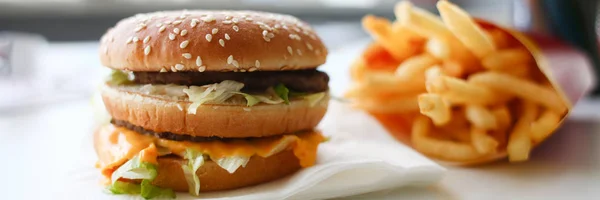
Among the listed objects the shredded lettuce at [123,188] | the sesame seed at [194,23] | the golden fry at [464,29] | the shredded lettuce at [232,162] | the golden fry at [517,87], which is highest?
the golden fry at [464,29]

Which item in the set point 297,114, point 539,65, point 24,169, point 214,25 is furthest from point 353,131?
point 24,169

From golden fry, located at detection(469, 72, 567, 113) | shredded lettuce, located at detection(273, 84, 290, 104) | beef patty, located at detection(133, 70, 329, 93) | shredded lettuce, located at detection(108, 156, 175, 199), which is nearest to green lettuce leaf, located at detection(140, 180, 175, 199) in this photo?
shredded lettuce, located at detection(108, 156, 175, 199)

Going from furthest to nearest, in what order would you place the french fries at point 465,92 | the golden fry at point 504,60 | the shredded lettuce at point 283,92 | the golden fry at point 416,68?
the golden fry at point 416,68 → the golden fry at point 504,60 → the french fries at point 465,92 → the shredded lettuce at point 283,92

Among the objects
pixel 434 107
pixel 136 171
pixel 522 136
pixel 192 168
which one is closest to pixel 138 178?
pixel 136 171

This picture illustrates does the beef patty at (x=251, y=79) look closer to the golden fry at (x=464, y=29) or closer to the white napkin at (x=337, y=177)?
the white napkin at (x=337, y=177)

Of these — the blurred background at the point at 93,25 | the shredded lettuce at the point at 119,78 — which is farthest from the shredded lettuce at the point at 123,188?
the blurred background at the point at 93,25

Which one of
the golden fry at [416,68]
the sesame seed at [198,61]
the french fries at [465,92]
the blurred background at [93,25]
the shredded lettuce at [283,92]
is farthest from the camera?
the blurred background at [93,25]
